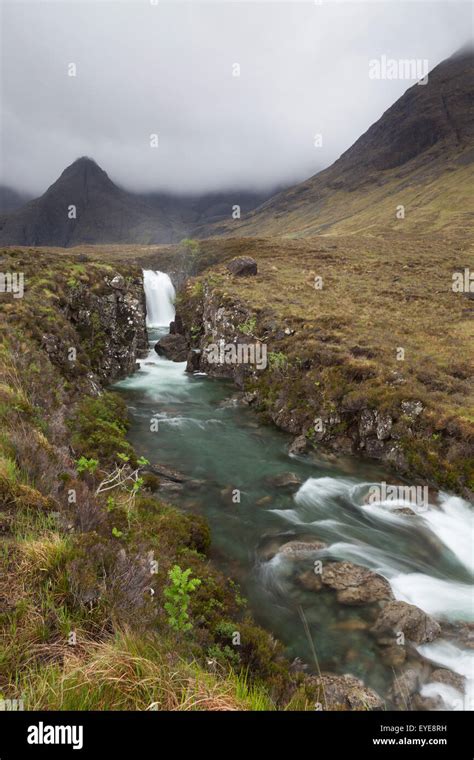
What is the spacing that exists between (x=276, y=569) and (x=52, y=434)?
635cm

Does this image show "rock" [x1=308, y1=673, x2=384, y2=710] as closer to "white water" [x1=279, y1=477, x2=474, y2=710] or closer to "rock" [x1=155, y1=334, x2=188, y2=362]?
"white water" [x1=279, y1=477, x2=474, y2=710]

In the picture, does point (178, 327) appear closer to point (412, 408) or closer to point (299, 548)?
point (412, 408)

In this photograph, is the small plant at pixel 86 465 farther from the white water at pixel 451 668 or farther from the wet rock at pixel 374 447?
the wet rock at pixel 374 447

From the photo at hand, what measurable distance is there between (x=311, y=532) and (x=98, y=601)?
833 centimetres

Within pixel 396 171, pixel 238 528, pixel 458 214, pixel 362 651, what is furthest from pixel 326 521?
pixel 396 171

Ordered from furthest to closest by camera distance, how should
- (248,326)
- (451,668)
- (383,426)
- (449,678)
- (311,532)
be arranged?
(248,326)
(383,426)
(311,532)
(451,668)
(449,678)

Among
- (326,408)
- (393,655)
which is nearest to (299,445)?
(326,408)

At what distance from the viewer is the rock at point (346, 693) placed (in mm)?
5682

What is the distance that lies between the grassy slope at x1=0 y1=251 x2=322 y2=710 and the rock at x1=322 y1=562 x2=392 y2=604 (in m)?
2.28

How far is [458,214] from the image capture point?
10438 centimetres

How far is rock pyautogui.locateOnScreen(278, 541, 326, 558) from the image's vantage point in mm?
9742

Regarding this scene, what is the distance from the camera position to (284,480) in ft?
44.7

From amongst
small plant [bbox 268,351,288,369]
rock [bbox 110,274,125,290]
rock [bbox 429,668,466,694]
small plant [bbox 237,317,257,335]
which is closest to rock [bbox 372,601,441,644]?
rock [bbox 429,668,466,694]
